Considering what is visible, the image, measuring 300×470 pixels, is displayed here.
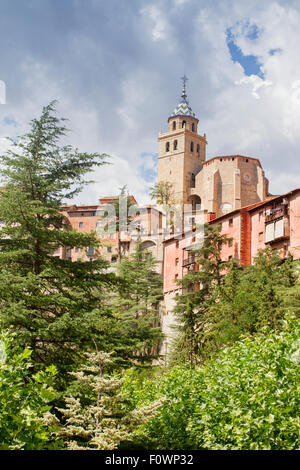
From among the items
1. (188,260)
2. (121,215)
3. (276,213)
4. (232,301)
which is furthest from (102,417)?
(121,215)

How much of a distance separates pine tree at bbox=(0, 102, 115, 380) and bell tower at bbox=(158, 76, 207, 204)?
197 ft

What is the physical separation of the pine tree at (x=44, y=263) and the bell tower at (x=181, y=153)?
2361 inches

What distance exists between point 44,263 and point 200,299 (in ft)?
76.9

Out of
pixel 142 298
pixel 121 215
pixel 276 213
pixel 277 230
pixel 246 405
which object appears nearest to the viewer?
pixel 246 405

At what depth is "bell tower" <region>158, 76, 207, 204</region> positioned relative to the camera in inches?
3114

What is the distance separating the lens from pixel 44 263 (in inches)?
643

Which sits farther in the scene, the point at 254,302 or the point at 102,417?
the point at 254,302

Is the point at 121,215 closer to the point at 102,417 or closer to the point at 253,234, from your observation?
the point at 253,234

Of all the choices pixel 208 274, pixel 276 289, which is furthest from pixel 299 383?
pixel 208 274

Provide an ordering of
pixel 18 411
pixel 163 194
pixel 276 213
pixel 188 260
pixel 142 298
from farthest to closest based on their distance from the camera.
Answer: pixel 163 194 → pixel 142 298 → pixel 188 260 → pixel 276 213 → pixel 18 411

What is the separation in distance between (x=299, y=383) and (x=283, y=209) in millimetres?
29518

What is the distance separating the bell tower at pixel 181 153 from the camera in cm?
7909

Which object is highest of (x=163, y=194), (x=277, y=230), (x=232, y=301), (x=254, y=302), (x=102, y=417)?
(x=163, y=194)

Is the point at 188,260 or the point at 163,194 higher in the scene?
the point at 163,194
